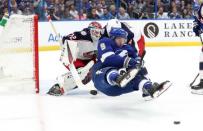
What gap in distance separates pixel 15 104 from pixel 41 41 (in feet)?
15.0

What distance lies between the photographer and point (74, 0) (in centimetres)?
1013

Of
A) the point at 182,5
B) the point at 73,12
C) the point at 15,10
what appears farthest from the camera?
the point at 182,5

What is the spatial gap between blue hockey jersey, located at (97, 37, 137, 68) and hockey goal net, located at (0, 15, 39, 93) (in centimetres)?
97

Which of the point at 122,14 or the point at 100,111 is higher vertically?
the point at 122,14

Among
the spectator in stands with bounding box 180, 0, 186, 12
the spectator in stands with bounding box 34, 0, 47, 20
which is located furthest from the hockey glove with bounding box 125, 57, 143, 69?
the spectator in stands with bounding box 180, 0, 186, 12

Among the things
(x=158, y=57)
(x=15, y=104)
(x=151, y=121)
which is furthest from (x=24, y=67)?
(x=158, y=57)

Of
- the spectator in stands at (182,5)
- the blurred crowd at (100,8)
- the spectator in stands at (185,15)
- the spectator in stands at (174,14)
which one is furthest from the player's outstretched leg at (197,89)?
the spectator in stands at (182,5)

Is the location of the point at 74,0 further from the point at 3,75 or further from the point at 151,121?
the point at 151,121

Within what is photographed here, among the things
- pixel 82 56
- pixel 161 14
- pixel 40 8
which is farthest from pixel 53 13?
pixel 82 56

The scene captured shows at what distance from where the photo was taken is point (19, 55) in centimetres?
543

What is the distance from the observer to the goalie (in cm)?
508

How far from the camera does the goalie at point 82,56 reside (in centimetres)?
508

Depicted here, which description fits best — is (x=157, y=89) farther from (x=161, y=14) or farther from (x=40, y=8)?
(x=161, y=14)

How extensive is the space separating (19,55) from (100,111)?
1.49 meters
